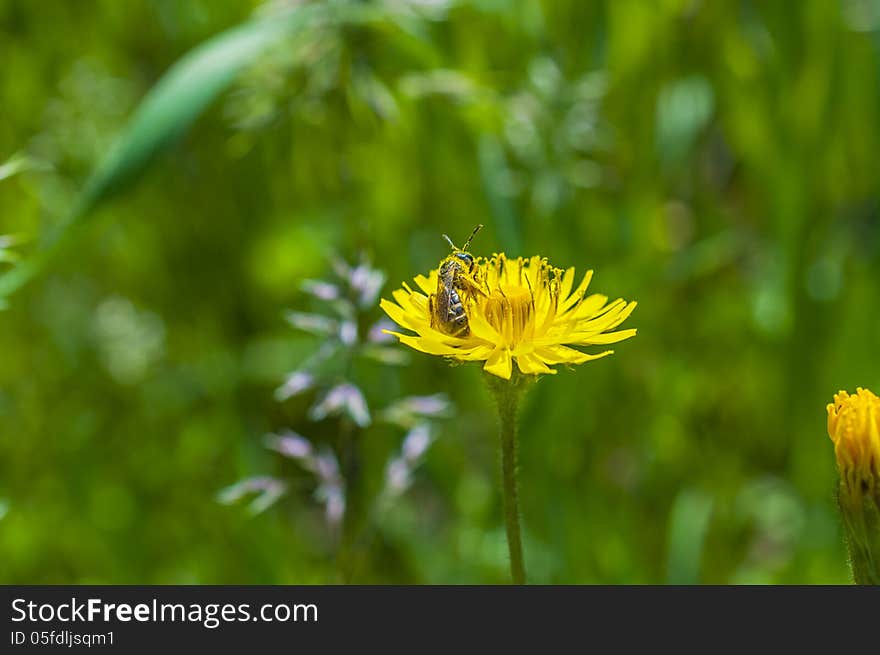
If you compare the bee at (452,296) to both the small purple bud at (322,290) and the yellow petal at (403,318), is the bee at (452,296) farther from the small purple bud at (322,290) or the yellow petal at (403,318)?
the small purple bud at (322,290)

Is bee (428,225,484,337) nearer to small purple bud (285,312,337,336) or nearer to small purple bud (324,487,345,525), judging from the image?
small purple bud (285,312,337,336)

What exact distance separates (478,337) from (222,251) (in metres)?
1.90

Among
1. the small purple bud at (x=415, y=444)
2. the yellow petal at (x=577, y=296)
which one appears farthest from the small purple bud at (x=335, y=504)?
the yellow petal at (x=577, y=296)

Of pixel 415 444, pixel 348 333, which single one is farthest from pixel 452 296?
pixel 415 444

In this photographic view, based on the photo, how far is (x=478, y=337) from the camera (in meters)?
1.20

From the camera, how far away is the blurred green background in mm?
2344

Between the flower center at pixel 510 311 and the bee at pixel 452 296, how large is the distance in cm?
4

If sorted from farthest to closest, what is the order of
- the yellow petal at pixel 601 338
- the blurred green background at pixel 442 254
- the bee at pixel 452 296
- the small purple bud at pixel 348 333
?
the blurred green background at pixel 442 254 < the small purple bud at pixel 348 333 < the bee at pixel 452 296 < the yellow petal at pixel 601 338

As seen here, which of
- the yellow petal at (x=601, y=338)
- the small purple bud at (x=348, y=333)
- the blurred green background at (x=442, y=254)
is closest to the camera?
the yellow petal at (x=601, y=338)

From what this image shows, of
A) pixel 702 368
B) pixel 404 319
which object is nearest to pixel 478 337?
pixel 404 319

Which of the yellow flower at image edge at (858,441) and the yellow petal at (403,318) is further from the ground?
the yellow petal at (403,318)

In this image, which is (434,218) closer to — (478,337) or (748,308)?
(748,308)

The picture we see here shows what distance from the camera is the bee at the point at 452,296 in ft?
3.93
